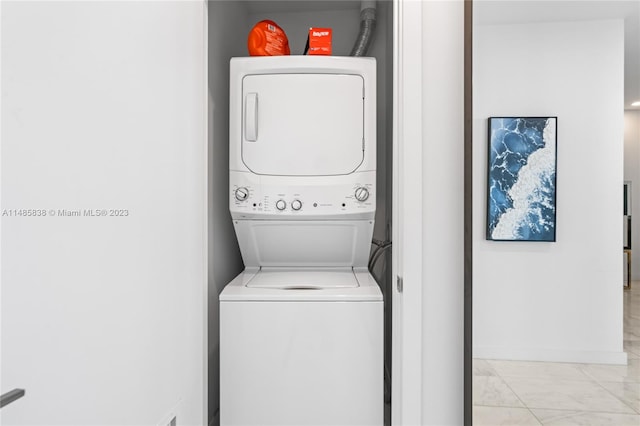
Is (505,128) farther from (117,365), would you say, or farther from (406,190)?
(117,365)

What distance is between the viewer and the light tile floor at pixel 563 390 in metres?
0.72

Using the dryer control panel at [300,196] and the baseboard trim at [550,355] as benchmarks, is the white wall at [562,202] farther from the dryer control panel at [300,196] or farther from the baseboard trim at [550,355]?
the dryer control panel at [300,196]

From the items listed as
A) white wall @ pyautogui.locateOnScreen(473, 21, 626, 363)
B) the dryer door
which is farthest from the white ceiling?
the dryer door

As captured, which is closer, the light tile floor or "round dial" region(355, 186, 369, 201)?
the light tile floor

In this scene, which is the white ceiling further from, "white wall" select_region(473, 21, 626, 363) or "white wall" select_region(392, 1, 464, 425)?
"white wall" select_region(392, 1, 464, 425)

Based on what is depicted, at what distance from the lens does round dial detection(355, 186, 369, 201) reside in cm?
176

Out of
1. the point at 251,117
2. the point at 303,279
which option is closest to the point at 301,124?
the point at 251,117

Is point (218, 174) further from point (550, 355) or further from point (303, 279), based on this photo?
point (550, 355)

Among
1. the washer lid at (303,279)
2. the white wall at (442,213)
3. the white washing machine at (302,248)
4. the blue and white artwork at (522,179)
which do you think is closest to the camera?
the blue and white artwork at (522,179)

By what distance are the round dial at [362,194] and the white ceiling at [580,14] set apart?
2.73 feet

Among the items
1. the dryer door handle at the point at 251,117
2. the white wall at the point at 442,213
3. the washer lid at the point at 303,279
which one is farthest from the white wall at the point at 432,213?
the dryer door handle at the point at 251,117

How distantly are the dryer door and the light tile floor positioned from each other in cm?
107

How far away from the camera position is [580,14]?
2.90ft

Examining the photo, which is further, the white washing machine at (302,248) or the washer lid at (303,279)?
the washer lid at (303,279)
